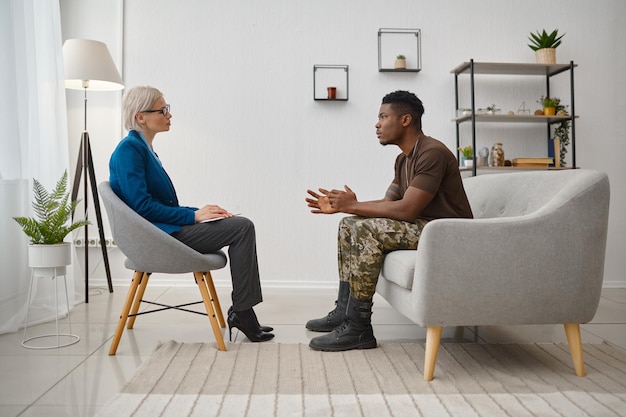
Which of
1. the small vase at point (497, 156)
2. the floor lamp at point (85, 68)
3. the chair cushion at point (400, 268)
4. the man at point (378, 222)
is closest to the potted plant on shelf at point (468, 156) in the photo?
the small vase at point (497, 156)

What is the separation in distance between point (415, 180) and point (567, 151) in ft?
7.52

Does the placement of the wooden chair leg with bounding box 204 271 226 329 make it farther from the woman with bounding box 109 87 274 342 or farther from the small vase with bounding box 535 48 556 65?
the small vase with bounding box 535 48 556 65

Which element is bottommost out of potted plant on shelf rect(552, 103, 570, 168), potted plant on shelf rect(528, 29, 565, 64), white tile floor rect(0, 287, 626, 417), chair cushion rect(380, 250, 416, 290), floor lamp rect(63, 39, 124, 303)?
white tile floor rect(0, 287, 626, 417)

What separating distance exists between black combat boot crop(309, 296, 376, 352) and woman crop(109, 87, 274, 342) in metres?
0.35

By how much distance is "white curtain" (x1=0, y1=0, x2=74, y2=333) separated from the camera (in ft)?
8.77

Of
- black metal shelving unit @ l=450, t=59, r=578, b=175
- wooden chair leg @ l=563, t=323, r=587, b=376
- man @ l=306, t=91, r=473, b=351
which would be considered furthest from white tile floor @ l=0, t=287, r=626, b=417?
black metal shelving unit @ l=450, t=59, r=578, b=175

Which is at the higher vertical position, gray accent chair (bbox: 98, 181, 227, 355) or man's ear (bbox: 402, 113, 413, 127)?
man's ear (bbox: 402, 113, 413, 127)

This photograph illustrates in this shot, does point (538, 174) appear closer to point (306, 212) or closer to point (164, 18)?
point (306, 212)

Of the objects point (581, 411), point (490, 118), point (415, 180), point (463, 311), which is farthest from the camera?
point (490, 118)

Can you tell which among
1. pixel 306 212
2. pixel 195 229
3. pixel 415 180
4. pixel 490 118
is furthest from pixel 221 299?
pixel 490 118

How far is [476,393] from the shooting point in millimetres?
→ 1775

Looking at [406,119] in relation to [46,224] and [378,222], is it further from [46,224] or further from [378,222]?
[46,224]

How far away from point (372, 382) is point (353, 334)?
0.42 meters

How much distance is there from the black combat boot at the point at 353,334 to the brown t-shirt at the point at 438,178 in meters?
0.51
